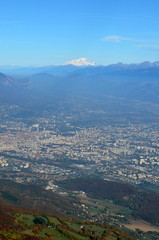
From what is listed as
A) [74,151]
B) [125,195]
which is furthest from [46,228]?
[74,151]

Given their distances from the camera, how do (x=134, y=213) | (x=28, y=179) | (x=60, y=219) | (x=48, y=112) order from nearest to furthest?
(x=60, y=219) → (x=134, y=213) → (x=28, y=179) → (x=48, y=112)

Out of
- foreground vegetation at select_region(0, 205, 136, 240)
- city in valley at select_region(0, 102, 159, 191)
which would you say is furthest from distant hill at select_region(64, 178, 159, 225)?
foreground vegetation at select_region(0, 205, 136, 240)

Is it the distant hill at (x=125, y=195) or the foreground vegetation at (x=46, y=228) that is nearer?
the foreground vegetation at (x=46, y=228)

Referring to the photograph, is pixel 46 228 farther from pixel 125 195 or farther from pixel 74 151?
pixel 74 151

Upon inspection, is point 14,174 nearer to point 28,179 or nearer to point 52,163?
point 28,179

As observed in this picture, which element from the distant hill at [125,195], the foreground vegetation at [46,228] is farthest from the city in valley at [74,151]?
the foreground vegetation at [46,228]

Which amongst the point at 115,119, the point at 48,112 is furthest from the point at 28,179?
the point at 48,112

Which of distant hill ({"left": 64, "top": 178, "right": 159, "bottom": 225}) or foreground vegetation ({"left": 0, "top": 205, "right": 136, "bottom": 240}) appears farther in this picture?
distant hill ({"left": 64, "top": 178, "right": 159, "bottom": 225})

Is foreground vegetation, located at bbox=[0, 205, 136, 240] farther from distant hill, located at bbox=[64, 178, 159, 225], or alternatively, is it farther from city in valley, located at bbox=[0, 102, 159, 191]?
city in valley, located at bbox=[0, 102, 159, 191]

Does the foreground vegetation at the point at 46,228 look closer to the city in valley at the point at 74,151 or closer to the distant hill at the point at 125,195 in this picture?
the distant hill at the point at 125,195
